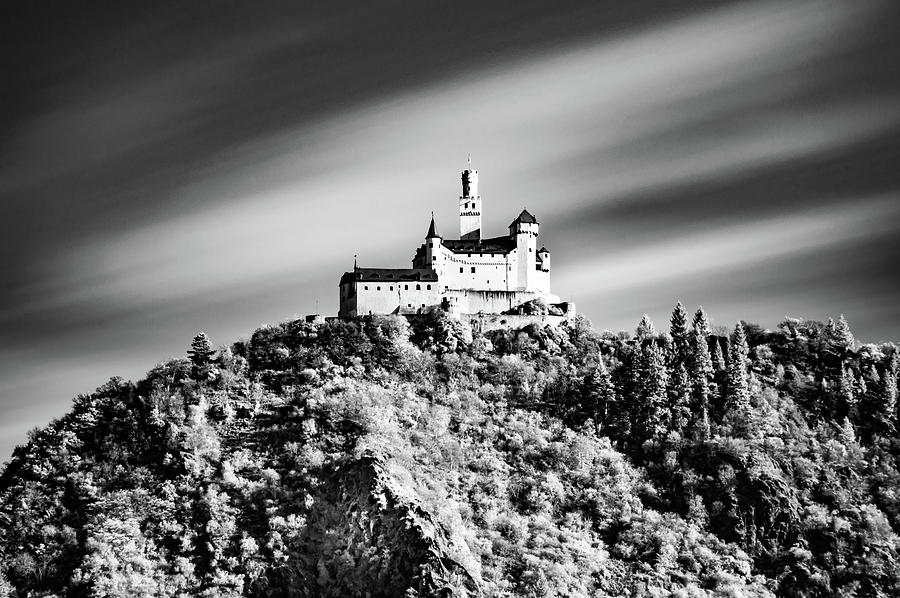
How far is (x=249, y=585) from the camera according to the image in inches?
4594

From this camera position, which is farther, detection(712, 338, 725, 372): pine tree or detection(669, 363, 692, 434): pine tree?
detection(712, 338, 725, 372): pine tree

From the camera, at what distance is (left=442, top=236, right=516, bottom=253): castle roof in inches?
6319

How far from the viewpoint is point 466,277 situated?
160 m

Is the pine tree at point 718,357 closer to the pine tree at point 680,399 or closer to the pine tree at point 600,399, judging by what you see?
the pine tree at point 680,399

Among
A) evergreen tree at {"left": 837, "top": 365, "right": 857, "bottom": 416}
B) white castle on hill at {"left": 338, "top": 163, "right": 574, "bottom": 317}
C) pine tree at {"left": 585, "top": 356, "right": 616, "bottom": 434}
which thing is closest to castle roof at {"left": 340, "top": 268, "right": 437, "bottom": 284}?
white castle on hill at {"left": 338, "top": 163, "right": 574, "bottom": 317}

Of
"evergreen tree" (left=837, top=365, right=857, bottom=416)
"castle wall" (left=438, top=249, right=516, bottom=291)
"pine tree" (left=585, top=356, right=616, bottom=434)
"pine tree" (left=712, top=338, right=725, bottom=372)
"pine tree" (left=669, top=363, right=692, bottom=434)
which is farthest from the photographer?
"castle wall" (left=438, top=249, right=516, bottom=291)

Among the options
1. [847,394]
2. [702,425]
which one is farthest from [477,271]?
[847,394]

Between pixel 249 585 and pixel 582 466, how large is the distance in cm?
3656

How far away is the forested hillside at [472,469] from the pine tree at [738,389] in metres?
0.26

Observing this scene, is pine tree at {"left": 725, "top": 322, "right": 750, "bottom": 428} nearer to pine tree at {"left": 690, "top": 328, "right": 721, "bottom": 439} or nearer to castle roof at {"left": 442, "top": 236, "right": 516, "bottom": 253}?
pine tree at {"left": 690, "top": 328, "right": 721, "bottom": 439}

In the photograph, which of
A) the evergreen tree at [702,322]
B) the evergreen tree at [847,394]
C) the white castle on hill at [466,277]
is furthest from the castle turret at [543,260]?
the evergreen tree at [847,394]

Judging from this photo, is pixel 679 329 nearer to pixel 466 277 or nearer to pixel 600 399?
pixel 600 399

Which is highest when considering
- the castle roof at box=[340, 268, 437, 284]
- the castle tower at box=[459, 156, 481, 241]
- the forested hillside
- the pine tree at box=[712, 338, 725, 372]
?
the castle tower at box=[459, 156, 481, 241]

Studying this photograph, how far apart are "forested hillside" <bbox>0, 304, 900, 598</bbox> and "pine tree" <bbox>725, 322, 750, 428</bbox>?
0.26 meters
